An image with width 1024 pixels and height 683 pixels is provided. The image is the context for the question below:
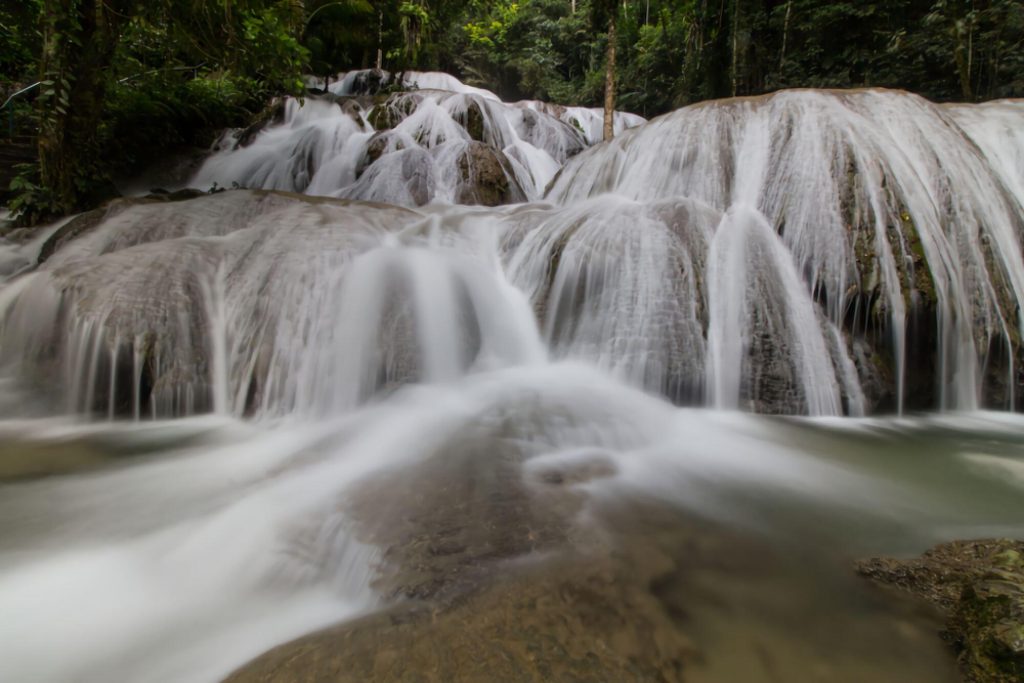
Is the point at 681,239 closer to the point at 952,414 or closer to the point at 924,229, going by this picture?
the point at 924,229

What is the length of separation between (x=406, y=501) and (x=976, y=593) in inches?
75.9

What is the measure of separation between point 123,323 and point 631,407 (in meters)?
3.67

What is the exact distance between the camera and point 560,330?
A: 169 inches

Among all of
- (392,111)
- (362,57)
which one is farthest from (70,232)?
(362,57)

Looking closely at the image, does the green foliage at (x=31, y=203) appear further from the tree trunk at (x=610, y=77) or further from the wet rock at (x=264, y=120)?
the tree trunk at (x=610, y=77)

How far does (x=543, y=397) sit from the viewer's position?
3.47 meters

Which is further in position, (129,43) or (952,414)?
(129,43)

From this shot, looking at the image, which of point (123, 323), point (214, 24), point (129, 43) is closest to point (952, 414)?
point (123, 323)

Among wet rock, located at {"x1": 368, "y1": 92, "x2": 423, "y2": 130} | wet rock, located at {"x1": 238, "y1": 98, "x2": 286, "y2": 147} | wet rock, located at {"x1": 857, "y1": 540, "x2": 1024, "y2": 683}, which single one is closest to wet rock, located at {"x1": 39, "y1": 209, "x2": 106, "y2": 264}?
wet rock, located at {"x1": 238, "y1": 98, "x2": 286, "y2": 147}

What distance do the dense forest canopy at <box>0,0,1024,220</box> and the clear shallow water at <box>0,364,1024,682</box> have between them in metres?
4.74

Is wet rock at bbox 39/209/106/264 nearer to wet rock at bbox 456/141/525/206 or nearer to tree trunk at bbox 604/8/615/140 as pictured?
wet rock at bbox 456/141/525/206

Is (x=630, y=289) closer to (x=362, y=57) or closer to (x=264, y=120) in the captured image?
(x=264, y=120)

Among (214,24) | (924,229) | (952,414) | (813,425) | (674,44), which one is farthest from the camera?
(674,44)

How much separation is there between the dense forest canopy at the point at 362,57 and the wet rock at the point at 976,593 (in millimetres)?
6778
